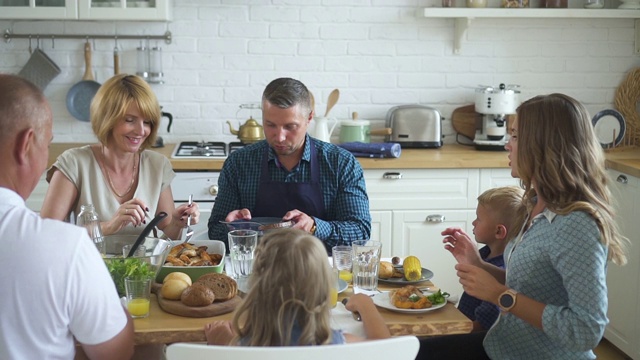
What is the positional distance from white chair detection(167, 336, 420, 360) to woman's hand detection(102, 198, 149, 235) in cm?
121

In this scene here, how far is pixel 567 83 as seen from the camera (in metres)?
4.98

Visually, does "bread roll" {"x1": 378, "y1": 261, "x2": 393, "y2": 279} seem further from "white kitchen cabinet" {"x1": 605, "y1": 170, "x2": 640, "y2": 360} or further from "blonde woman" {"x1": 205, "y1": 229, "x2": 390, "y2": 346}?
"white kitchen cabinet" {"x1": 605, "y1": 170, "x2": 640, "y2": 360}

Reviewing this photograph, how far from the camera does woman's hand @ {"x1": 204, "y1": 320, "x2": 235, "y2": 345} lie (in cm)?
207

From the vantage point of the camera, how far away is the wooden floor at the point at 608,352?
13.4ft

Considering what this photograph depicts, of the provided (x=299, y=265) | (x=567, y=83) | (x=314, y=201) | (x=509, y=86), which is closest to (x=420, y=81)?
(x=509, y=86)

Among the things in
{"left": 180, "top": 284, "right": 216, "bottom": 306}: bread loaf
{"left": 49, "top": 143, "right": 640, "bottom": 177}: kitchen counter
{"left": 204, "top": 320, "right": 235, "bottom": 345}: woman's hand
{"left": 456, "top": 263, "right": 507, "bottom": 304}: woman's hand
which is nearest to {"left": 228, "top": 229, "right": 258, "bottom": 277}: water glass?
{"left": 180, "top": 284, "right": 216, "bottom": 306}: bread loaf

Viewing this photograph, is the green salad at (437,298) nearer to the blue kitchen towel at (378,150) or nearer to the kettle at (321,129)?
the blue kitchen towel at (378,150)

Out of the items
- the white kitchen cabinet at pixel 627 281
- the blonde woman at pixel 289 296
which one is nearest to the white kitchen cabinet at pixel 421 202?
the white kitchen cabinet at pixel 627 281

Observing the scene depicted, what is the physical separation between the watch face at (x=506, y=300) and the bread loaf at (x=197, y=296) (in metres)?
0.77

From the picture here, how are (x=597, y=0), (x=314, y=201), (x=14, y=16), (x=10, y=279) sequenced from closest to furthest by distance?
(x=10, y=279) → (x=314, y=201) → (x=14, y=16) → (x=597, y=0)

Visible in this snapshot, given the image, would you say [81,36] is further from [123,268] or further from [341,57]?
[123,268]

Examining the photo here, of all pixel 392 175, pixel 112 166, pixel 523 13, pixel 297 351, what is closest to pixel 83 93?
pixel 112 166

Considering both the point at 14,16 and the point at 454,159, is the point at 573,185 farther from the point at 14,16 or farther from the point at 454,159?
the point at 14,16

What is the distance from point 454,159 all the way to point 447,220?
0.32 m
